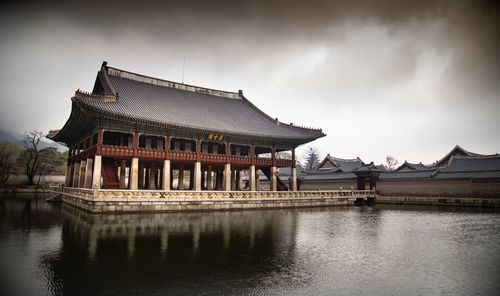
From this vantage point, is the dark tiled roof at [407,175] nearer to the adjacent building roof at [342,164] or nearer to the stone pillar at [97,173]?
the adjacent building roof at [342,164]

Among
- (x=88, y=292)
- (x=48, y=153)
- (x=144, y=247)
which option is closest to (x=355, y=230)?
(x=144, y=247)

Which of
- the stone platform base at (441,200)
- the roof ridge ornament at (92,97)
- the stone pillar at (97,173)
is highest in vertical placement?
the roof ridge ornament at (92,97)

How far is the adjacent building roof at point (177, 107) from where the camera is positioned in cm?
3170

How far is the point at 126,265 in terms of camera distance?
10453 millimetres

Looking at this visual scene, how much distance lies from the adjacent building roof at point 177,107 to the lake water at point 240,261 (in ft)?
49.5

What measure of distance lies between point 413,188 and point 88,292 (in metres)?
51.8

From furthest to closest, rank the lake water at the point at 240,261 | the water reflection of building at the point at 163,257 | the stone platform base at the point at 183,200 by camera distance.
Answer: the stone platform base at the point at 183,200
the water reflection of building at the point at 163,257
the lake water at the point at 240,261

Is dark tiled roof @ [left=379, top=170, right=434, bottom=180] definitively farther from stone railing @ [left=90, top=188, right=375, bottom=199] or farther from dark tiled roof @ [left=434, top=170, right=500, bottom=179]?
stone railing @ [left=90, top=188, right=375, bottom=199]

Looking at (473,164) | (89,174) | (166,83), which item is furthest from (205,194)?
(473,164)

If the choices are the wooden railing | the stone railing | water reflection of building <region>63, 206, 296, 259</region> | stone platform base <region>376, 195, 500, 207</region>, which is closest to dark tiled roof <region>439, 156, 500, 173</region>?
stone platform base <region>376, 195, 500, 207</region>

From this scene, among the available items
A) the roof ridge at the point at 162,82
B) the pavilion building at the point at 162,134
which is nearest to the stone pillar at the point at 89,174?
the pavilion building at the point at 162,134

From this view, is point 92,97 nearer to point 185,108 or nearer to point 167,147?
point 167,147

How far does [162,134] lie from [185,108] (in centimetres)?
731

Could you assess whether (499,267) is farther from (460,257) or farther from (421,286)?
(421,286)
